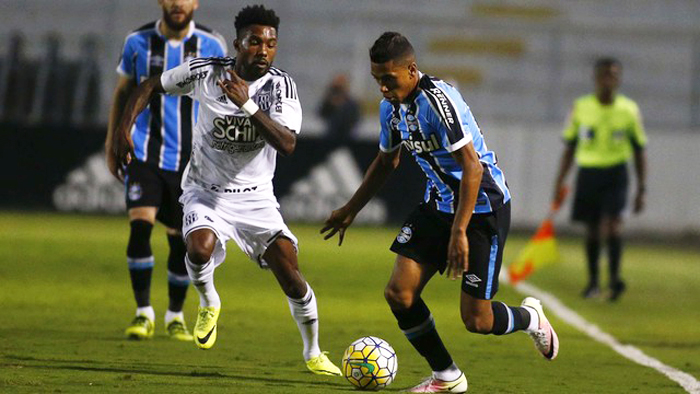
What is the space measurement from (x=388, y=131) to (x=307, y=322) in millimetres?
1286

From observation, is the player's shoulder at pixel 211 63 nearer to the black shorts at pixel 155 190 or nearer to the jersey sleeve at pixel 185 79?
the jersey sleeve at pixel 185 79

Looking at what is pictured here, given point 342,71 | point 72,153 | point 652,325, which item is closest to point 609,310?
point 652,325

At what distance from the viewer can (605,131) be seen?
47.3 feet

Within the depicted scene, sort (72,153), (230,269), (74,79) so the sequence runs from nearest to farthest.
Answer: (230,269), (72,153), (74,79)

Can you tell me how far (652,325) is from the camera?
11820 mm

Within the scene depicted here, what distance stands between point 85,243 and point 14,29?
8726 mm

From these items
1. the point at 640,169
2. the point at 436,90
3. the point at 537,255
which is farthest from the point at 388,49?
the point at 537,255

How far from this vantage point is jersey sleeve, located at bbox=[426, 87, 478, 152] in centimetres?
701

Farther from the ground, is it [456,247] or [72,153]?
[456,247]

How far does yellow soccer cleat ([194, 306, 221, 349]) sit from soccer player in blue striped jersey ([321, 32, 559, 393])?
117 centimetres

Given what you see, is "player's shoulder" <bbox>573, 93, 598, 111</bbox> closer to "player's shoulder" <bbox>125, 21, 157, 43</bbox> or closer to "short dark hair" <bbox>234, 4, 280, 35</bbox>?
"player's shoulder" <bbox>125, 21, 157, 43</bbox>

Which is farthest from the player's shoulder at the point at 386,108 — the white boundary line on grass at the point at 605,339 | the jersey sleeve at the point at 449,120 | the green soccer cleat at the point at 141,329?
the green soccer cleat at the point at 141,329

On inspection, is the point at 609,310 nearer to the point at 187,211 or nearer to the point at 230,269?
the point at 230,269

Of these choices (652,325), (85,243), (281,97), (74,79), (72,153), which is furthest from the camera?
(74,79)
